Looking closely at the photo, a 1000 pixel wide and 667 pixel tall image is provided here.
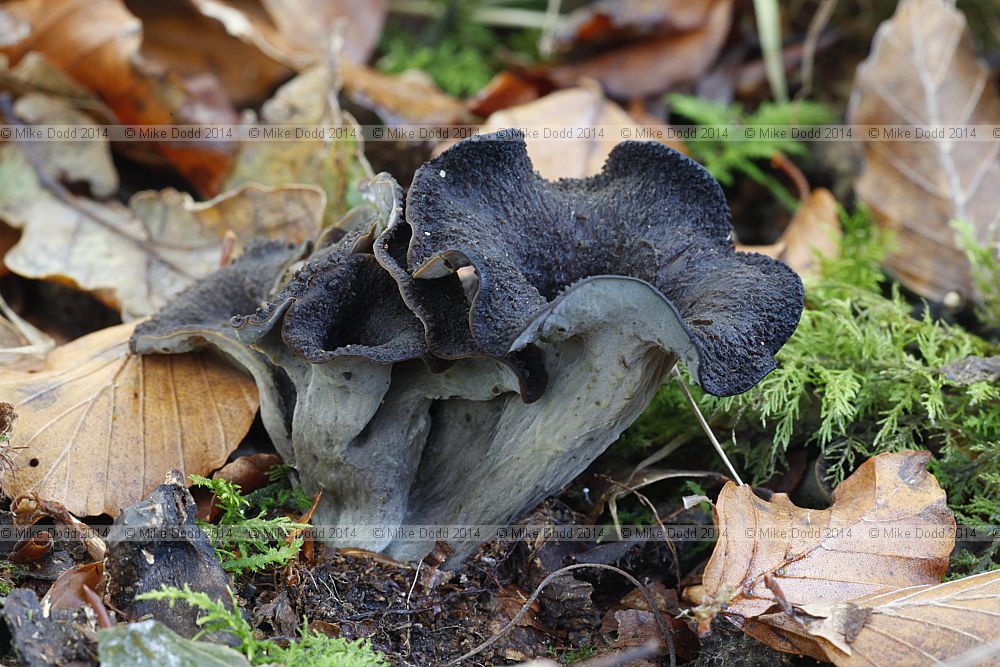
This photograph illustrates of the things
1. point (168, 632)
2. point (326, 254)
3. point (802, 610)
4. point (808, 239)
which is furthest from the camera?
point (808, 239)

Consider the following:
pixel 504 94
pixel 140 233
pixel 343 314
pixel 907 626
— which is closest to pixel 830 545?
pixel 907 626

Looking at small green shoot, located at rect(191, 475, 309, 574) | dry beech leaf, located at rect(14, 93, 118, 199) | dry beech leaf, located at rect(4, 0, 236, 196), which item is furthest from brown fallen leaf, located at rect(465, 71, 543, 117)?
small green shoot, located at rect(191, 475, 309, 574)

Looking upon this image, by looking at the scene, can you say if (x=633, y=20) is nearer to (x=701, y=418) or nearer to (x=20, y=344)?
(x=701, y=418)

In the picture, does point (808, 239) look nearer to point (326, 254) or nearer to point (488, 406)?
point (488, 406)

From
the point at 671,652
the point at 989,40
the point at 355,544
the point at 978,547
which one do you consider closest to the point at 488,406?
the point at 355,544

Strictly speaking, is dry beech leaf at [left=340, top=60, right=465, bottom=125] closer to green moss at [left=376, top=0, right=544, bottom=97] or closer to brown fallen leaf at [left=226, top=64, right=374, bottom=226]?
green moss at [left=376, top=0, right=544, bottom=97]

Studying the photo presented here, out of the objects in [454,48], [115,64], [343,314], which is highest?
[115,64]
